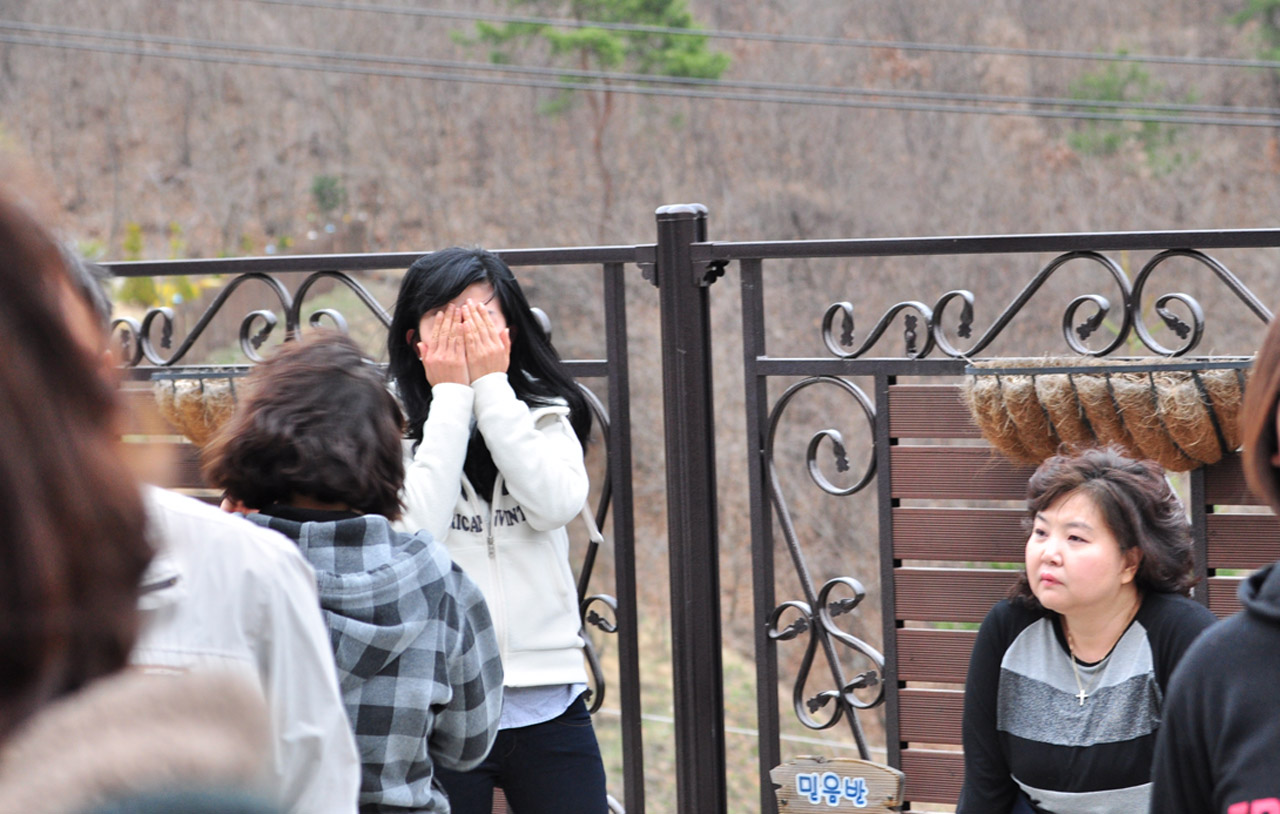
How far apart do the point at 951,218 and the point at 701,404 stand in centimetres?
1142

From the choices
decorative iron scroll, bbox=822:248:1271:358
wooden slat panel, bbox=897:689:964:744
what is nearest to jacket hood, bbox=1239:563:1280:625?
decorative iron scroll, bbox=822:248:1271:358

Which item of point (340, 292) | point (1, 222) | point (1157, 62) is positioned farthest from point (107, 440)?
point (1157, 62)

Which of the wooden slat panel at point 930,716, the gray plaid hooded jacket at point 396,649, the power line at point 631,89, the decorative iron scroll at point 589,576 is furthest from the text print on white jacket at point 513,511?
the power line at point 631,89

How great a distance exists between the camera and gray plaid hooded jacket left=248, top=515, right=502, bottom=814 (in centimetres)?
170

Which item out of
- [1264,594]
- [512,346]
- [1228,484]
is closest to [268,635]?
[1264,594]

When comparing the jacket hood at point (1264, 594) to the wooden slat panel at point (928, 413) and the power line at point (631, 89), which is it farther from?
the power line at point (631, 89)

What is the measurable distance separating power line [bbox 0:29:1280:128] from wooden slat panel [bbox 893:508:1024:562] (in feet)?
33.3

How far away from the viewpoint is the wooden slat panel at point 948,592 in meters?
2.50

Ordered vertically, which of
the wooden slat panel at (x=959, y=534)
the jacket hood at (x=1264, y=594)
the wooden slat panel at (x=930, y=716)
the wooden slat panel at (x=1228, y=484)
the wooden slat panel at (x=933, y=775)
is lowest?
the wooden slat panel at (x=933, y=775)

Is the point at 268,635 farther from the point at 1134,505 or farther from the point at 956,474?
the point at 956,474

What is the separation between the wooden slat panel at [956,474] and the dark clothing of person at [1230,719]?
1054mm

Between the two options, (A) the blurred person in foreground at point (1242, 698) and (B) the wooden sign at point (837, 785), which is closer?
(A) the blurred person in foreground at point (1242, 698)

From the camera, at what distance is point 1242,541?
7.61 feet

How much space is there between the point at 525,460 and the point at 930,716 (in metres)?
Result: 1.03
